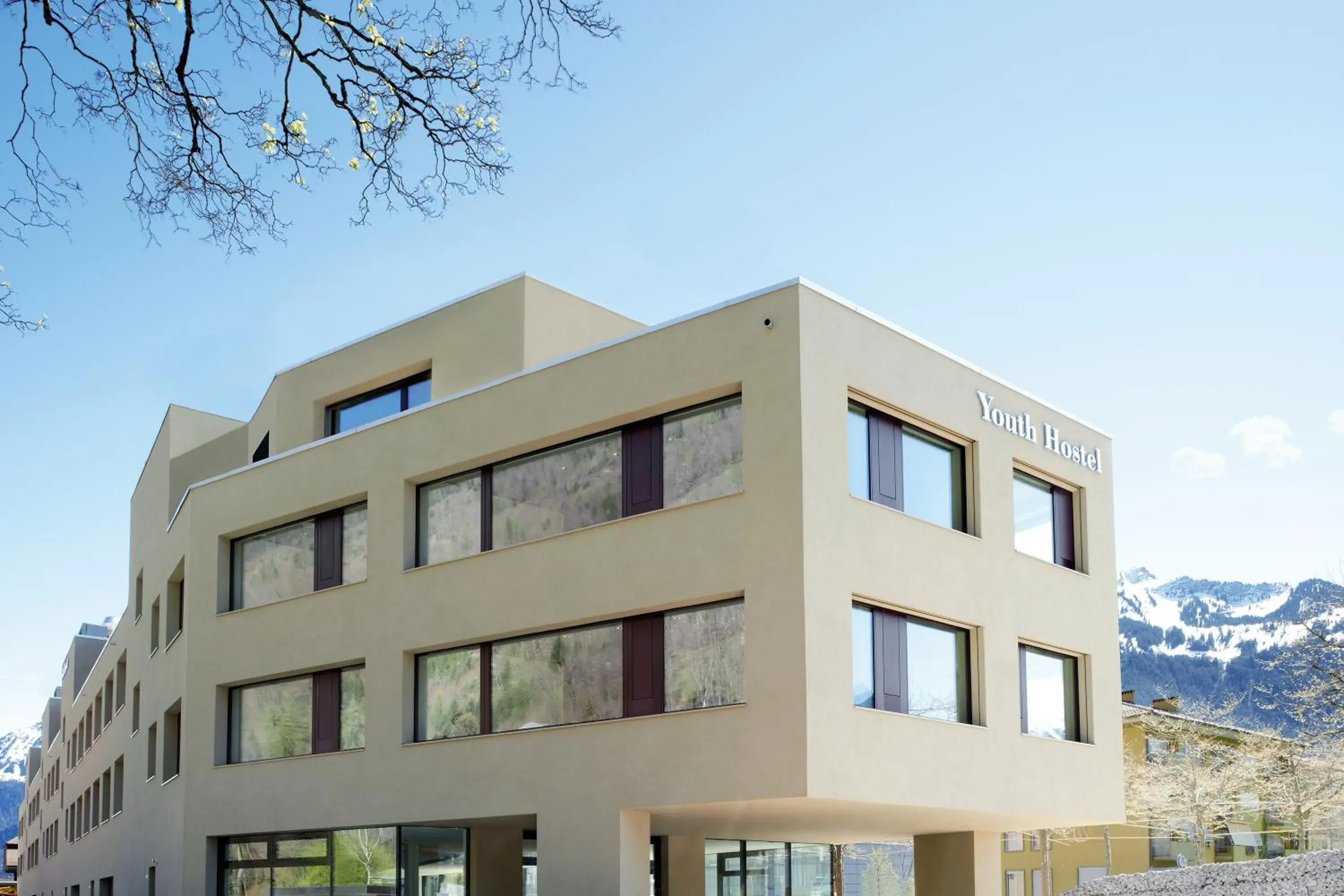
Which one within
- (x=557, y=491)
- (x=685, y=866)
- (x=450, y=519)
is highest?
(x=557, y=491)

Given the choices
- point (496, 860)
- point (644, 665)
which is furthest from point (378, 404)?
point (644, 665)

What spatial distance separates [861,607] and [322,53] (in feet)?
45.4

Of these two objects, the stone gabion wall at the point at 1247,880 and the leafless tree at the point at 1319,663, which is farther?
the leafless tree at the point at 1319,663

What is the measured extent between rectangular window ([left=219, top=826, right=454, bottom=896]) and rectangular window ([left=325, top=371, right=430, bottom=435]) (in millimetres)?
7738

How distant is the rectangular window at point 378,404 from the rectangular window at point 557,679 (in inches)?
249

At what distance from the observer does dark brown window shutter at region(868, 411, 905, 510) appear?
21656 millimetres

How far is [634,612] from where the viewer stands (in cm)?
2191

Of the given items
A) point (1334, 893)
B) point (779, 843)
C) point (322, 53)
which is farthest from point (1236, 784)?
point (322, 53)

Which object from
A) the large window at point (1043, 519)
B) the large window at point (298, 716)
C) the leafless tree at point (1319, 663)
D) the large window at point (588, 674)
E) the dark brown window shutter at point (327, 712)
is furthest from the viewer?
the leafless tree at point (1319, 663)

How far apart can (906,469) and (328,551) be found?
36.9 ft

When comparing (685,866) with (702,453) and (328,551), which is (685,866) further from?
(702,453)

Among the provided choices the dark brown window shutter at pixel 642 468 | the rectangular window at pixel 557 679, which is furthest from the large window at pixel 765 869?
the dark brown window shutter at pixel 642 468

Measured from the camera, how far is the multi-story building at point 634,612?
20.6 meters

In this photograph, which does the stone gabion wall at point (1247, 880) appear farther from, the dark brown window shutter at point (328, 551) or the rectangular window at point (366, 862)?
the dark brown window shutter at point (328, 551)
